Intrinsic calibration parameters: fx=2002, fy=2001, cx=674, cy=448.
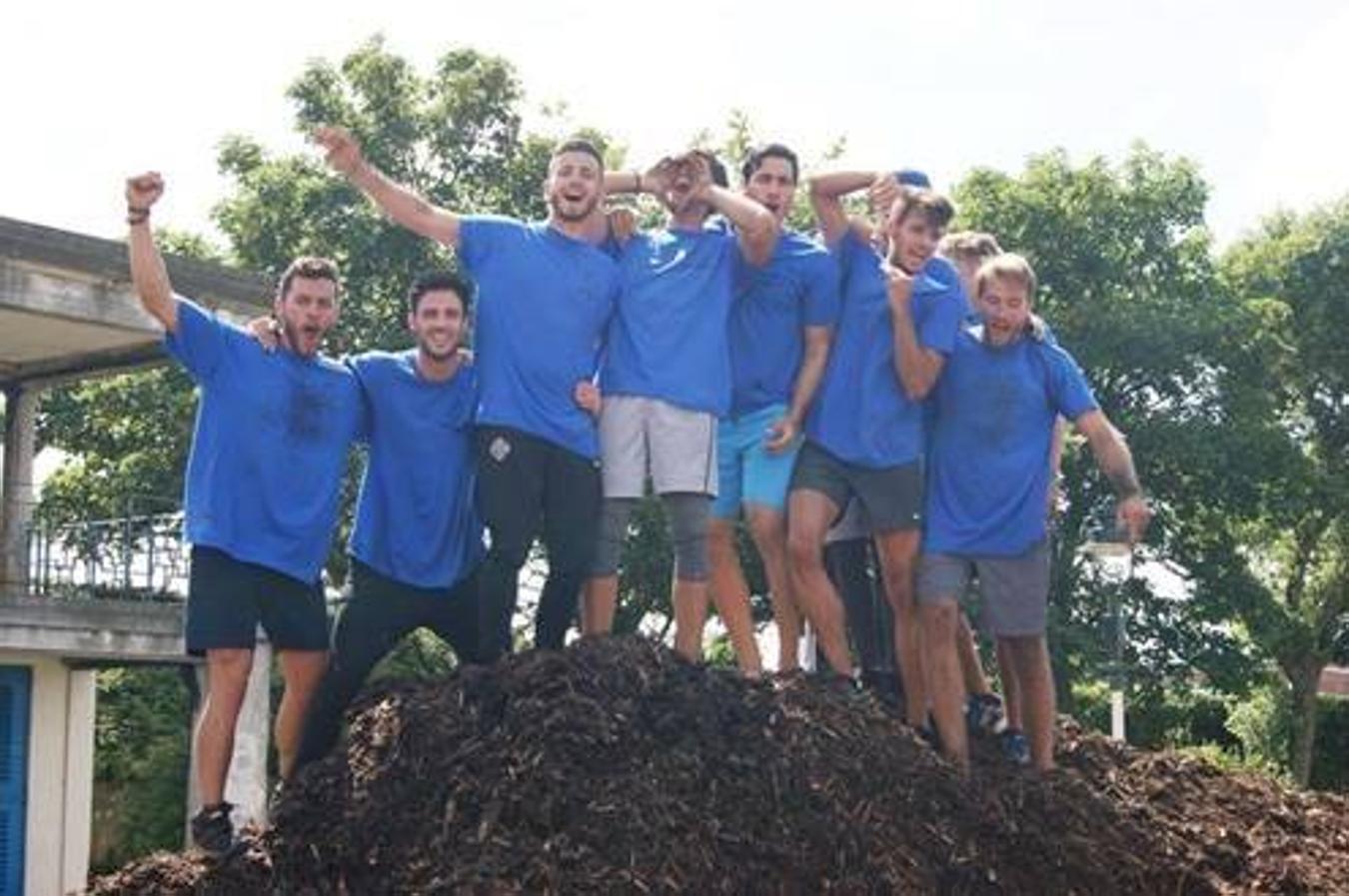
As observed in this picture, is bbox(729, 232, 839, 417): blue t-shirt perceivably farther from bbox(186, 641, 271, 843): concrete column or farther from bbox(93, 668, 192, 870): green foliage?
bbox(93, 668, 192, 870): green foliage

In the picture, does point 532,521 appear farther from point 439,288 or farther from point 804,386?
point 804,386

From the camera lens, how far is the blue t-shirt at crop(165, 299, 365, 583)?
5.78 metres

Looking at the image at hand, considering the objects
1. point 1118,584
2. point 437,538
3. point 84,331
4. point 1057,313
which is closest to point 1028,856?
point 437,538

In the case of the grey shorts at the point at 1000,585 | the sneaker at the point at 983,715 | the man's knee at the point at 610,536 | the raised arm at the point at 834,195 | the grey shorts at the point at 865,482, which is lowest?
the sneaker at the point at 983,715

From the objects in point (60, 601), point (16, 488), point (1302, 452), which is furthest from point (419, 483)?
point (1302, 452)

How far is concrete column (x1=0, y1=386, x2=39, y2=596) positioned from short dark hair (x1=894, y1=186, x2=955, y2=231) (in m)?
10.6

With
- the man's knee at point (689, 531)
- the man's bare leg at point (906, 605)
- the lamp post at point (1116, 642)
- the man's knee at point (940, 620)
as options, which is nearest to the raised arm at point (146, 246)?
the man's knee at point (689, 531)

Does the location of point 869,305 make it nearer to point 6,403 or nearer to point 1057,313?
point 6,403

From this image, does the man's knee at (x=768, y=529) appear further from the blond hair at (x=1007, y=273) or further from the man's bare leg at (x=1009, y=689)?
the blond hair at (x=1007, y=273)

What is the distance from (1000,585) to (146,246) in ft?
9.28

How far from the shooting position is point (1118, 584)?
73.0 ft

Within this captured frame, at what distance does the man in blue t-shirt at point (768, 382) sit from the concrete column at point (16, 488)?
32.7ft

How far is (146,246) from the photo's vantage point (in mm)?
5820

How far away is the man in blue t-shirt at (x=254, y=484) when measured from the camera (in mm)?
5770
